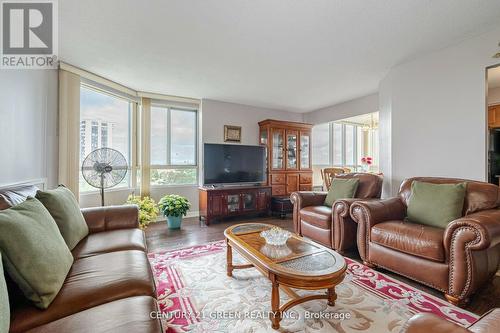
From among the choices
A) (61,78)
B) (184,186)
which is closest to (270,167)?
(184,186)

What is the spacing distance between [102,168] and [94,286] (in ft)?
7.07

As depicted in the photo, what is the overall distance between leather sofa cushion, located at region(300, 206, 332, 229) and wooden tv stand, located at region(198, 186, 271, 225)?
141 centimetres

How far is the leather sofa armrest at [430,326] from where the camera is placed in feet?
2.23

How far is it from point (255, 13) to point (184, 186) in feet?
10.8

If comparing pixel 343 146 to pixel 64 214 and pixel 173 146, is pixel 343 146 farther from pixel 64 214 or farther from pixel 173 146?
pixel 64 214

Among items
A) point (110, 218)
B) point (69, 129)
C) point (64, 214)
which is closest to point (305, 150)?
point (110, 218)

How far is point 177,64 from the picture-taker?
2906 millimetres

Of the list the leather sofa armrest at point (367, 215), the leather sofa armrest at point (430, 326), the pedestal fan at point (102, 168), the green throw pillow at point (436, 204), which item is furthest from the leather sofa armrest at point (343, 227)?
the pedestal fan at point (102, 168)

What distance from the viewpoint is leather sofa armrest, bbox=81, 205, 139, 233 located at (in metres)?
2.10

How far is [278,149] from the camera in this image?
4863 millimetres

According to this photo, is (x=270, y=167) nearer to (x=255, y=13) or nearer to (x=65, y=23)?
(x=255, y=13)

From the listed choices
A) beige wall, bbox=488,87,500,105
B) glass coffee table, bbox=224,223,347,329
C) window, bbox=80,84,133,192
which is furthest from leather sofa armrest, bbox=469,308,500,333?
beige wall, bbox=488,87,500,105

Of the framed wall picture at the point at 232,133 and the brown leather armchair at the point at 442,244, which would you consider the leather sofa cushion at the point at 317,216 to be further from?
the framed wall picture at the point at 232,133

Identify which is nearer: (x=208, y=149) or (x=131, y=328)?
(x=131, y=328)
